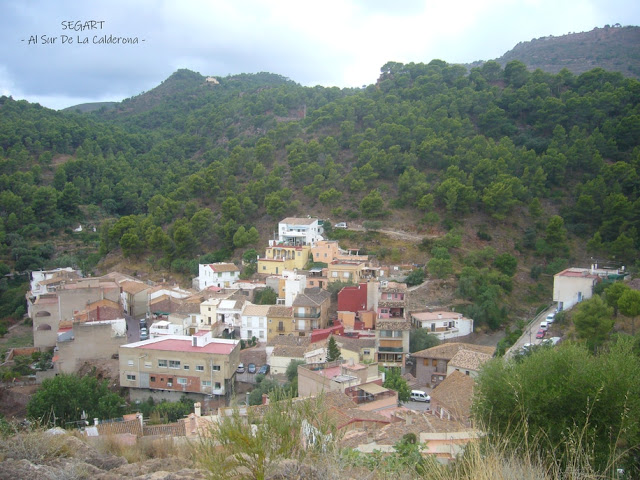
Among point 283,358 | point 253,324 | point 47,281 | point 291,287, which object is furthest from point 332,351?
point 47,281

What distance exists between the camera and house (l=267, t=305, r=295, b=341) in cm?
1998

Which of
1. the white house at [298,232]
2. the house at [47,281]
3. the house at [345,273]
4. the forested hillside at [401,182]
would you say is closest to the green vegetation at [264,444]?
the house at [345,273]

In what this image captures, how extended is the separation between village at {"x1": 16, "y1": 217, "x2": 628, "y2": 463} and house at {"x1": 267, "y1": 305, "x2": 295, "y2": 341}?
0.13 feet

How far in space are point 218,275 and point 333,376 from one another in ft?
44.5

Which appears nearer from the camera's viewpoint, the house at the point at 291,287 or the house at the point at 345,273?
the house at the point at 291,287

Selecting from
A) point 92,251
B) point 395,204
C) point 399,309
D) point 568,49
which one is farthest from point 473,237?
point 568,49

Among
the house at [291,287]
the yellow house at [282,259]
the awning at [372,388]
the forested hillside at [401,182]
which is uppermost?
the forested hillside at [401,182]

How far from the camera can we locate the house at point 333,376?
12.0 metres

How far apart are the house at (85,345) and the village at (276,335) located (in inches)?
1.3

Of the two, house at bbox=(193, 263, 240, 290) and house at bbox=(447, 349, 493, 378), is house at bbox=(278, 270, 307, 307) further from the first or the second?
house at bbox=(447, 349, 493, 378)

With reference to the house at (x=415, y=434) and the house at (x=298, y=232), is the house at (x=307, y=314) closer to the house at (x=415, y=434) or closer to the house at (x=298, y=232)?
the house at (x=298, y=232)

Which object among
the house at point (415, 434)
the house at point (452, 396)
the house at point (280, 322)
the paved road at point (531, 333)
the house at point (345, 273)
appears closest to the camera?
the house at point (415, 434)

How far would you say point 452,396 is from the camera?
494 inches

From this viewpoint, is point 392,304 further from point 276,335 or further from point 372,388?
point 372,388
